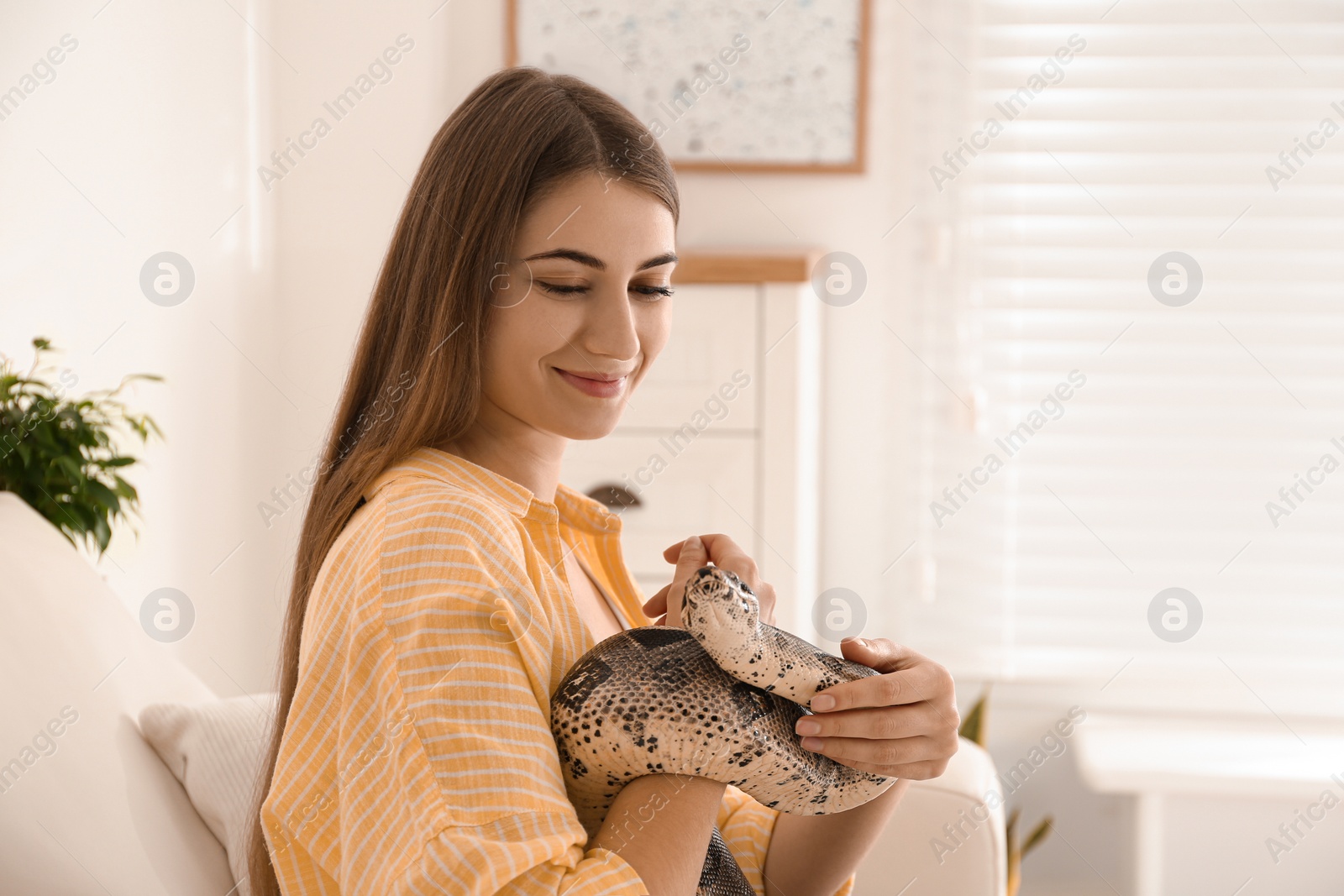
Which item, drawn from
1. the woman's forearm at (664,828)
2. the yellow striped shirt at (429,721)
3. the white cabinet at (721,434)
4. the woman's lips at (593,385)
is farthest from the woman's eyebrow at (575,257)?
the white cabinet at (721,434)

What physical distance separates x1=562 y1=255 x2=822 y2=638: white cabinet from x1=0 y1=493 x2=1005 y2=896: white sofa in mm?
1160

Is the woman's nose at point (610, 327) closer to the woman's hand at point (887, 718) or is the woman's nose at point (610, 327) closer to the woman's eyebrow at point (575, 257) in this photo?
the woman's eyebrow at point (575, 257)

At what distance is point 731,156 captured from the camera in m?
2.86

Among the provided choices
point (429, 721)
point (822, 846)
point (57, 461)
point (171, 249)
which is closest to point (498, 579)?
point (429, 721)

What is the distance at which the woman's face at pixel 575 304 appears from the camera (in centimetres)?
99

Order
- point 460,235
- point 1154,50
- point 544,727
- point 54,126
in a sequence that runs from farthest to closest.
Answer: point 1154,50 → point 54,126 → point 460,235 → point 544,727

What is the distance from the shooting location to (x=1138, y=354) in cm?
280

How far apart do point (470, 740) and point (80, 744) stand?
1.78 ft

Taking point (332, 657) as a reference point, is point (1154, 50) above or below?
above

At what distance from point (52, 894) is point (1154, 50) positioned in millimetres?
2856

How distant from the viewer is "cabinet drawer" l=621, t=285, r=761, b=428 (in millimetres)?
2365

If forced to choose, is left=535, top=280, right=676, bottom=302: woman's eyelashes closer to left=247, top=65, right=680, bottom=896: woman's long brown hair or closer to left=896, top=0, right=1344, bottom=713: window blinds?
left=247, top=65, right=680, bottom=896: woman's long brown hair

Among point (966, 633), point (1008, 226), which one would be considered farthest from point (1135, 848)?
point (1008, 226)

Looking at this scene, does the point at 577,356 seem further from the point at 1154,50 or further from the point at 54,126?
the point at 1154,50
